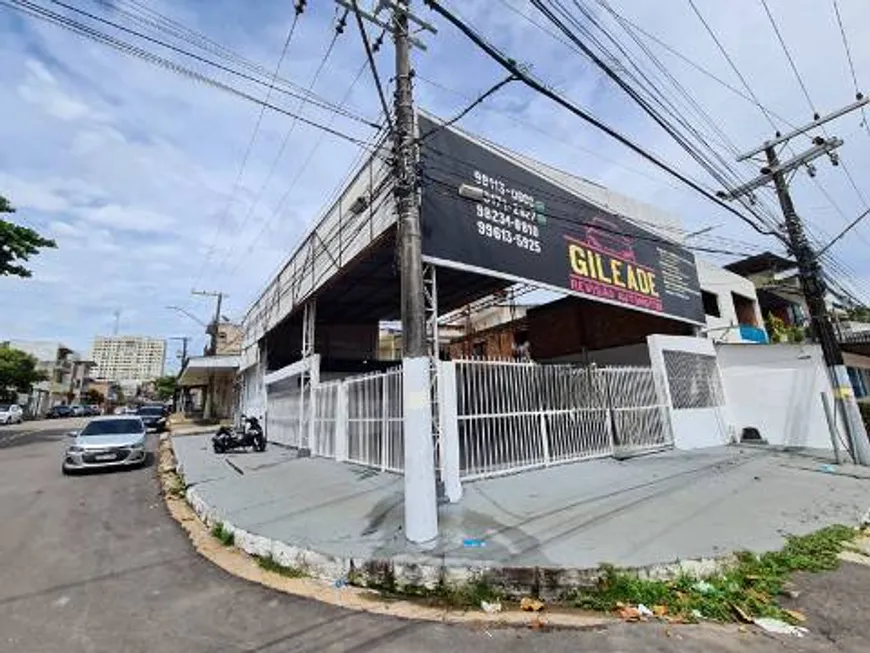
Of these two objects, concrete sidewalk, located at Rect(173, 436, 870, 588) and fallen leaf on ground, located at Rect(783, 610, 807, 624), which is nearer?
fallen leaf on ground, located at Rect(783, 610, 807, 624)

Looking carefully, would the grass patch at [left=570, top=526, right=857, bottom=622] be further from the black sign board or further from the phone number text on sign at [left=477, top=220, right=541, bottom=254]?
the phone number text on sign at [left=477, top=220, right=541, bottom=254]

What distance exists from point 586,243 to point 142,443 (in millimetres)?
13277

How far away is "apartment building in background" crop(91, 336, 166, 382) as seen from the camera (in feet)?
461

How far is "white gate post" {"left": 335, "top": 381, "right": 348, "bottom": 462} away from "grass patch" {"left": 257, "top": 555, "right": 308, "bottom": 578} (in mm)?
6106

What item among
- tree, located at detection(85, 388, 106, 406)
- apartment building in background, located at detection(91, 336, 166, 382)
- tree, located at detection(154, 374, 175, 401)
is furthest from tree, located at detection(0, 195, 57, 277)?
apartment building in background, located at detection(91, 336, 166, 382)

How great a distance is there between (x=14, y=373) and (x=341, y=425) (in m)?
45.0

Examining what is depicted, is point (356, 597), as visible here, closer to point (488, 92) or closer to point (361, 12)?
point (488, 92)

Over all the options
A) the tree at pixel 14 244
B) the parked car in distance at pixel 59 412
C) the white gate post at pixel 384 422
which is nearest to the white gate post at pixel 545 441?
the white gate post at pixel 384 422

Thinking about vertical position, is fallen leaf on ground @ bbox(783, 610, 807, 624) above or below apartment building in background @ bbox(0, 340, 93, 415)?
below

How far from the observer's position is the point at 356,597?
4488 mm

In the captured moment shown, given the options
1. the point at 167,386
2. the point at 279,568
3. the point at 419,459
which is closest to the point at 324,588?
the point at 279,568

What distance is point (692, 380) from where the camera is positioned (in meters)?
14.7

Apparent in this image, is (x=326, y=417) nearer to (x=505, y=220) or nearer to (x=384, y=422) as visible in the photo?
(x=384, y=422)

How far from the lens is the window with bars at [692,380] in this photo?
1391 cm
